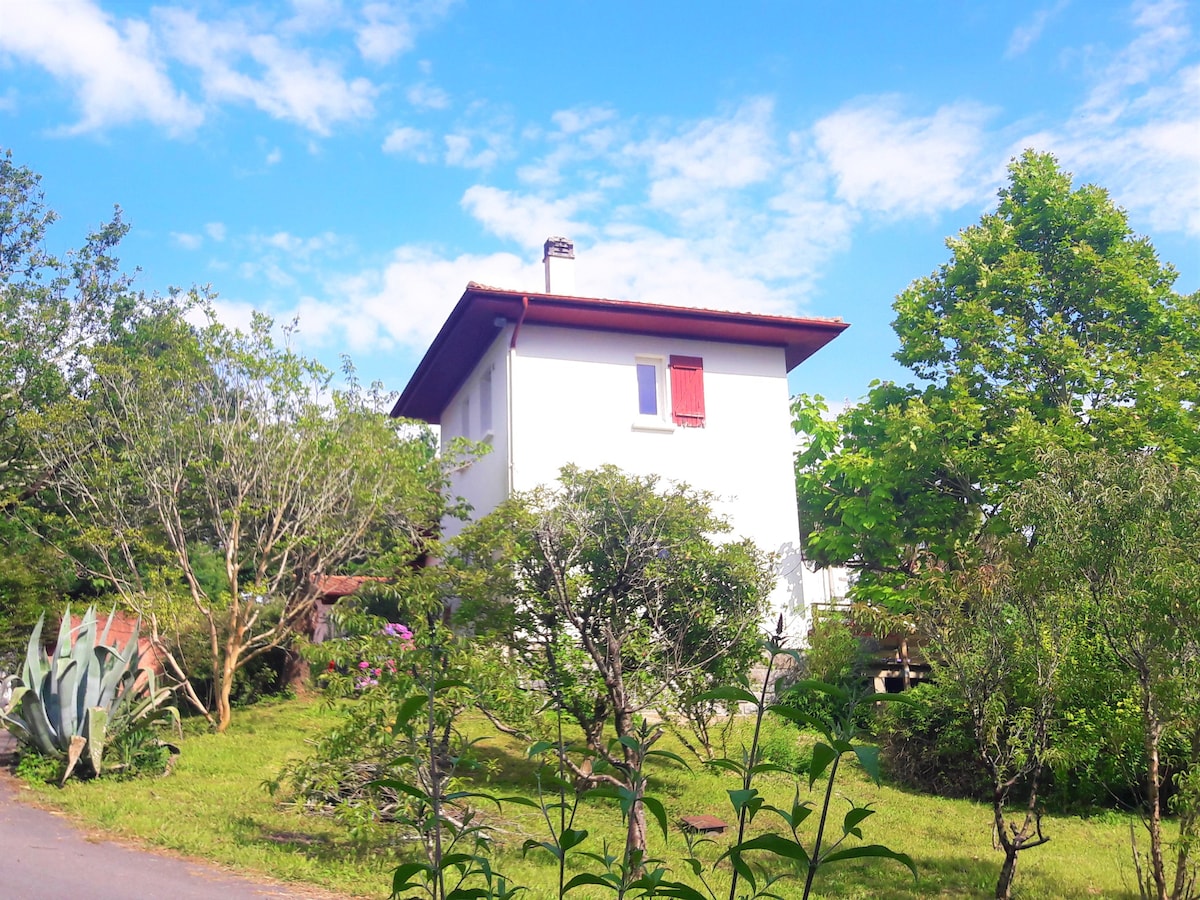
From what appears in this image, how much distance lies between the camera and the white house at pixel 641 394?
1584 centimetres

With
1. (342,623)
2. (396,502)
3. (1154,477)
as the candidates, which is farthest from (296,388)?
(1154,477)

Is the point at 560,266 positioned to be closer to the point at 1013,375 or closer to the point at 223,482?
the point at 223,482

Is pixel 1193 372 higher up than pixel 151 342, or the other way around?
pixel 151 342

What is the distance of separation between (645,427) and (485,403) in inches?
134

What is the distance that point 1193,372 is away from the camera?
1708 cm

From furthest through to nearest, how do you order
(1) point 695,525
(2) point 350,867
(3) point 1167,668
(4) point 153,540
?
(4) point 153,540
(1) point 695,525
(2) point 350,867
(3) point 1167,668

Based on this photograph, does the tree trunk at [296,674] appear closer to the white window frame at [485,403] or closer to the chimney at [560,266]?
the white window frame at [485,403]

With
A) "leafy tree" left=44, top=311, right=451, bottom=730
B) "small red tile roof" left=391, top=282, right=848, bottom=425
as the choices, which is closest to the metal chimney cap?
"small red tile roof" left=391, top=282, right=848, bottom=425

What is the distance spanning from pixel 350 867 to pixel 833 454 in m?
17.1

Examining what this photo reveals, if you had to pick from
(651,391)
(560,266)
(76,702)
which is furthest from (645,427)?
(76,702)

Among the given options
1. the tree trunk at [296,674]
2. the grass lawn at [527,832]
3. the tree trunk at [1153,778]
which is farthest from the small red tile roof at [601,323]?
the tree trunk at [1153,778]

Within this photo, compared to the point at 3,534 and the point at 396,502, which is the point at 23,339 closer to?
the point at 3,534

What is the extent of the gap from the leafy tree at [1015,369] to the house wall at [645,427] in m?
2.55

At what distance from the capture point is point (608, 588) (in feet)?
36.4
